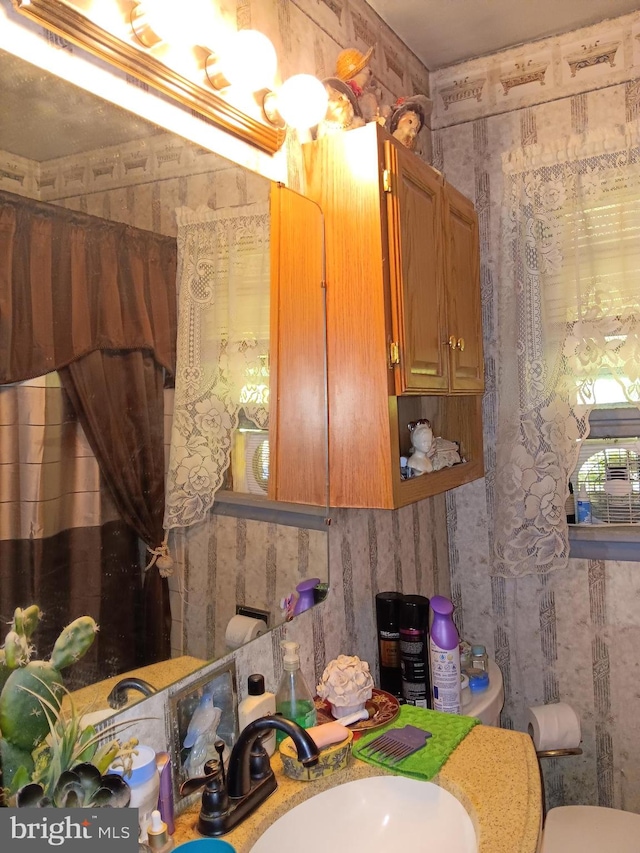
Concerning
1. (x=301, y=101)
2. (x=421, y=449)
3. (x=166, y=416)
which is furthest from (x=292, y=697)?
(x=301, y=101)

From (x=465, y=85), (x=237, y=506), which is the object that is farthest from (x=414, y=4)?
(x=237, y=506)

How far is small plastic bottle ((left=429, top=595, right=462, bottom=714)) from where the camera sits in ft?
4.94

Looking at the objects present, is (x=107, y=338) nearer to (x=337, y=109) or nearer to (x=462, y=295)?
(x=337, y=109)

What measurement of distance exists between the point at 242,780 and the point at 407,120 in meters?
1.58

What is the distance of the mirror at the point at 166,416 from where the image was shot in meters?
0.81

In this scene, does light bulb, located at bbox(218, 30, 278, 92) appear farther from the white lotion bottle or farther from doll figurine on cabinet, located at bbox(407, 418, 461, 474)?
the white lotion bottle

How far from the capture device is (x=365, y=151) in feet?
4.46

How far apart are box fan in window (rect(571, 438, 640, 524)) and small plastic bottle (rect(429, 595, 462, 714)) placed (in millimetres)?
827

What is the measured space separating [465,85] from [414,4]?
16.8 inches

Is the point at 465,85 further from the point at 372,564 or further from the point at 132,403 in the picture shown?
the point at 132,403

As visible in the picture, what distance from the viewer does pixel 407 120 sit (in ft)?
5.51

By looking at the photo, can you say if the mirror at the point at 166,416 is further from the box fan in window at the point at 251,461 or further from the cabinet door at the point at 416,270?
the cabinet door at the point at 416,270

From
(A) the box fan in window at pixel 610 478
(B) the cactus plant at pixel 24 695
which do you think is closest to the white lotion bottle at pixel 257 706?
(B) the cactus plant at pixel 24 695

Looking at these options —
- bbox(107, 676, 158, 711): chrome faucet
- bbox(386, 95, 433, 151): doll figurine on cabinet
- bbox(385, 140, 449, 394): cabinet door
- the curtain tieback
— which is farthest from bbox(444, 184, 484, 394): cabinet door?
bbox(107, 676, 158, 711): chrome faucet
